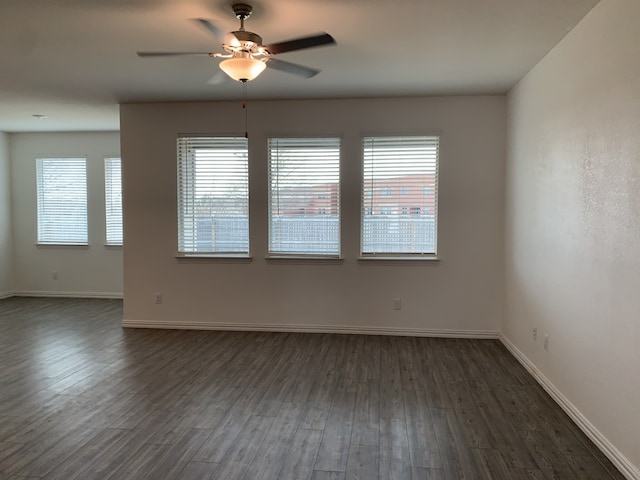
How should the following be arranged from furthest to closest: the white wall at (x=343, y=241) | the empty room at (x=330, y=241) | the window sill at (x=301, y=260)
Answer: the window sill at (x=301, y=260) → the white wall at (x=343, y=241) → the empty room at (x=330, y=241)

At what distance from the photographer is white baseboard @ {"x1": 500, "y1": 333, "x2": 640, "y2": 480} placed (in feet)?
7.74

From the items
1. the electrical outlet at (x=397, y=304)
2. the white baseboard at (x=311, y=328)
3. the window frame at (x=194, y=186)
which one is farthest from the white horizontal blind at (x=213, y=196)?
the electrical outlet at (x=397, y=304)

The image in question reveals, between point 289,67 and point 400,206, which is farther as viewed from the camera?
point 400,206

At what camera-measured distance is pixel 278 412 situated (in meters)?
3.13

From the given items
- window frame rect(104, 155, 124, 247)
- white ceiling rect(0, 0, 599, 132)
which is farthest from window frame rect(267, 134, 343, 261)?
window frame rect(104, 155, 124, 247)

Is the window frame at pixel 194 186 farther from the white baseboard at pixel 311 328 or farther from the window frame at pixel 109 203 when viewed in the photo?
the window frame at pixel 109 203

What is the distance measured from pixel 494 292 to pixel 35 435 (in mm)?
4324

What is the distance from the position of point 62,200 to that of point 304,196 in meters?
4.54

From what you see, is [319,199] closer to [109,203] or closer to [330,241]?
[330,241]

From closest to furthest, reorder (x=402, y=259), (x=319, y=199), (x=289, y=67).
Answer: (x=289, y=67) < (x=402, y=259) < (x=319, y=199)

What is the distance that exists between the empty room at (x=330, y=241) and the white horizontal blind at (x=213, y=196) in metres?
0.03

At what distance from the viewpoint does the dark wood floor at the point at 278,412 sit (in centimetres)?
247

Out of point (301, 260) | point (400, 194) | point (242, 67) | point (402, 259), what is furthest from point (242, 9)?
point (402, 259)

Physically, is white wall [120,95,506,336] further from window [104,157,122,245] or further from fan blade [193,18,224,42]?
fan blade [193,18,224,42]
